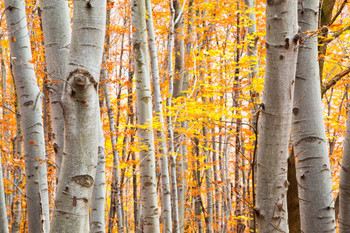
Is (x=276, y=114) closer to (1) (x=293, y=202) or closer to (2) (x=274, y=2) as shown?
(2) (x=274, y=2)

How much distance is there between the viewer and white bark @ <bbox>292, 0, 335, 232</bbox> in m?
2.13

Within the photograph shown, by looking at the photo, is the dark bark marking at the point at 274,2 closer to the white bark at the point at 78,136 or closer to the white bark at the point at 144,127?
the white bark at the point at 78,136

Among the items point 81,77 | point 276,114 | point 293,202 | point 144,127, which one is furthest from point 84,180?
point 144,127

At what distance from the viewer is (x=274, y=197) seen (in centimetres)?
169

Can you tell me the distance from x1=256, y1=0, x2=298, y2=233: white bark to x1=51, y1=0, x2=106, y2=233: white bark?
2.81 feet

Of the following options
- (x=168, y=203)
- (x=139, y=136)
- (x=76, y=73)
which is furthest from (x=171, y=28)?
(x=76, y=73)

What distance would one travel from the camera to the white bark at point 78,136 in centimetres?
144

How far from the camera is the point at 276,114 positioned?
1.63 metres

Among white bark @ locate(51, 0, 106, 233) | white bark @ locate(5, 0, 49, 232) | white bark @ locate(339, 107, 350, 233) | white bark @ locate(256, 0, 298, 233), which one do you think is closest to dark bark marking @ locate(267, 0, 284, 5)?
white bark @ locate(256, 0, 298, 233)

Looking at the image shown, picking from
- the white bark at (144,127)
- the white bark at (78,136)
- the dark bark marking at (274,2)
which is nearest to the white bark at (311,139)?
the dark bark marking at (274,2)

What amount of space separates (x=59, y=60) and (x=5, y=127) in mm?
9078

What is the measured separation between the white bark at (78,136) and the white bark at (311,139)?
1.37 meters

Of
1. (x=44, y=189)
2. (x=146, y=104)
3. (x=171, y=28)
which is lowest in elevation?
(x=44, y=189)

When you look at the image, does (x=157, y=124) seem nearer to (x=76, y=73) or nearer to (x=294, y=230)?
(x=294, y=230)
